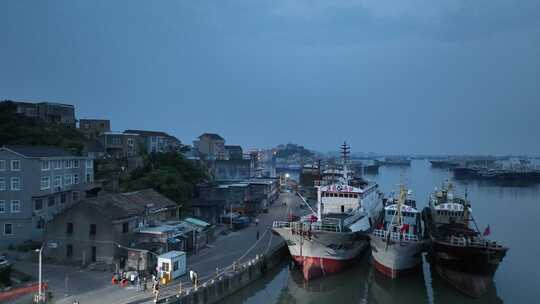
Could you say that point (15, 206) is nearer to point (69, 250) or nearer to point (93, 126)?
point (69, 250)

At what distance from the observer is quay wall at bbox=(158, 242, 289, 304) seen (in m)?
23.3

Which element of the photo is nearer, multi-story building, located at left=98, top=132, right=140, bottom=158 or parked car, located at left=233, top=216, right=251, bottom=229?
parked car, located at left=233, top=216, right=251, bottom=229

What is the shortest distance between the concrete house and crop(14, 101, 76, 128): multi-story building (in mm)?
42562

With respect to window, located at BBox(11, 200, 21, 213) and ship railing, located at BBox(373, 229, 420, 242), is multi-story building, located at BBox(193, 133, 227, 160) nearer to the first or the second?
window, located at BBox(11, 200, 21, 213)

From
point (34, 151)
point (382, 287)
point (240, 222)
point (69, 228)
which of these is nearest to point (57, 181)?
point (34, 151)

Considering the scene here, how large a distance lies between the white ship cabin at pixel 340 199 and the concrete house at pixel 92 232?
55.7 ft

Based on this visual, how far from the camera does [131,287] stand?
2486cm

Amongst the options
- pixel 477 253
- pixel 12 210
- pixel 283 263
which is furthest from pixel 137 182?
pixel 477 253

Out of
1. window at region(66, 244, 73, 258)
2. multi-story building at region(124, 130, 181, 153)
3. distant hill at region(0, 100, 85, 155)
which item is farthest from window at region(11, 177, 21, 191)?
multi-story building at region(124, 130, 181, 153)

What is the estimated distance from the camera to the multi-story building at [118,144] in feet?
219

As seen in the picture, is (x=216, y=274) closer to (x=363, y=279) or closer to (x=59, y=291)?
(x=59, y=291)

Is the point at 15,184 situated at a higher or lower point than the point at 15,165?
lower

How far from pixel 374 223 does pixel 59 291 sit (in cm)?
3107

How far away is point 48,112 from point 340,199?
52.4 m
